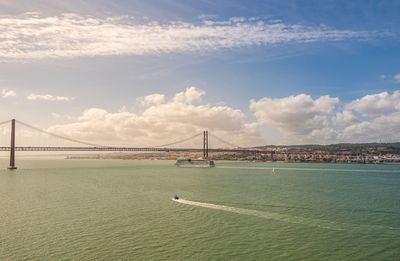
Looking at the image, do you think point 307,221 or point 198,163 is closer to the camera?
point 307,221

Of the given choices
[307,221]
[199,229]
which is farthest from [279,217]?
[199,229]

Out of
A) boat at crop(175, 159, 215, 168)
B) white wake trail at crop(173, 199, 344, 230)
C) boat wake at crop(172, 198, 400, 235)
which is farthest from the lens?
boat at crop(175, 159, 215, 168)

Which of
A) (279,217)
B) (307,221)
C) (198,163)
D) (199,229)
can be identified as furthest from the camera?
(198,163)

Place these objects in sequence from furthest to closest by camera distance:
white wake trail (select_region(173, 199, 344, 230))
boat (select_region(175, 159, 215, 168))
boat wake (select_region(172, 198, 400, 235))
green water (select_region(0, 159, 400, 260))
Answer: boat (select_region(175, 159, 215, 168))
white wake trail (select_region(173, 199, 344, 230))
boat wake (select_region(172, 198, 400, 235))
green water (select_region(0, 159, 400, 260))

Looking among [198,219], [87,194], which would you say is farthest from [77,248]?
[87,194]

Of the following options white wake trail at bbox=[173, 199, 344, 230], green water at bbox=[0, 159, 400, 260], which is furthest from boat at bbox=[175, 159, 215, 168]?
white wake trail at bbox=[173, 199, 344, 230]

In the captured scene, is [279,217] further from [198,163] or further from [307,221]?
[198,163]

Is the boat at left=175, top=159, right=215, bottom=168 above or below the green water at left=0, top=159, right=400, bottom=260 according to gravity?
above

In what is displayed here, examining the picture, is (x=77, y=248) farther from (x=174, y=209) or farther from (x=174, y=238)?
(x=174, y=209)

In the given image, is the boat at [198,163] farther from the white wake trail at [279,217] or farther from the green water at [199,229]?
the white wake trail at [279,217]

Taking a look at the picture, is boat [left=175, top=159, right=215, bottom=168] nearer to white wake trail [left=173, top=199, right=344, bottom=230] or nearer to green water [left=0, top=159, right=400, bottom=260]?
green water [left=0, top=159, right=400, bottom=260]

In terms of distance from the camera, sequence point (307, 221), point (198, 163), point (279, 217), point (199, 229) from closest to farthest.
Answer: point (199, 229) < point (307, 221) < point (279, 217) < point (198, 163)
